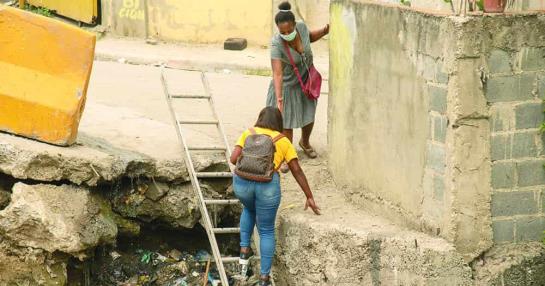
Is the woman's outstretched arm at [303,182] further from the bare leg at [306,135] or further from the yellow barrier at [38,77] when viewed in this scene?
the yellow barrier at [38,77]

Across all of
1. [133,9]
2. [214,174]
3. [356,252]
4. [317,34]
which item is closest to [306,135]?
[317,34]

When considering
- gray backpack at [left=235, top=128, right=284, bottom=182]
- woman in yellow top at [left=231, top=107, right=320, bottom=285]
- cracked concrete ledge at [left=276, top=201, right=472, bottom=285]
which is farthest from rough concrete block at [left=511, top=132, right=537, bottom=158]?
gray backpack at [left=235, top=128, right=284, bottom=182]

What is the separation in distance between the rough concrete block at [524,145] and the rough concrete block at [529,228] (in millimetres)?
440

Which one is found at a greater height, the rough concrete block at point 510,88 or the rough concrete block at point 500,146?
the rough concrete block at point 510,88

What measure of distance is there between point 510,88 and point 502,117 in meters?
0.19

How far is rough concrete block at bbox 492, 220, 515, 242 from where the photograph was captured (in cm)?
677

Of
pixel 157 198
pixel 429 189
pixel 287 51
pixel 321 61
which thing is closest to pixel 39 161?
pixel 157 198

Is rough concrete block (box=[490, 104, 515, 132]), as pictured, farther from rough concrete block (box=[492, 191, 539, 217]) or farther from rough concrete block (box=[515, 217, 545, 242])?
rough concrete block (box=[515, 217, 545, 242])

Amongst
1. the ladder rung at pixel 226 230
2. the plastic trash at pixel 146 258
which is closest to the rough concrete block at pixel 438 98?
the ladder rung at pixel 226 230

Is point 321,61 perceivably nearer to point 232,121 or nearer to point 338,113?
point 232,121

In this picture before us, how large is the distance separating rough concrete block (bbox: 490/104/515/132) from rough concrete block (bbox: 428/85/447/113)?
30 centimetres

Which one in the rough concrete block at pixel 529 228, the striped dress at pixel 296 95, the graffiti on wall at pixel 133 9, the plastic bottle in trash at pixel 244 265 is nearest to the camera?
the rough concrete block at pixel 529 228

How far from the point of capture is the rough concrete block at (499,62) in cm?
647

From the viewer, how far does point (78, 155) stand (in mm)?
7777
